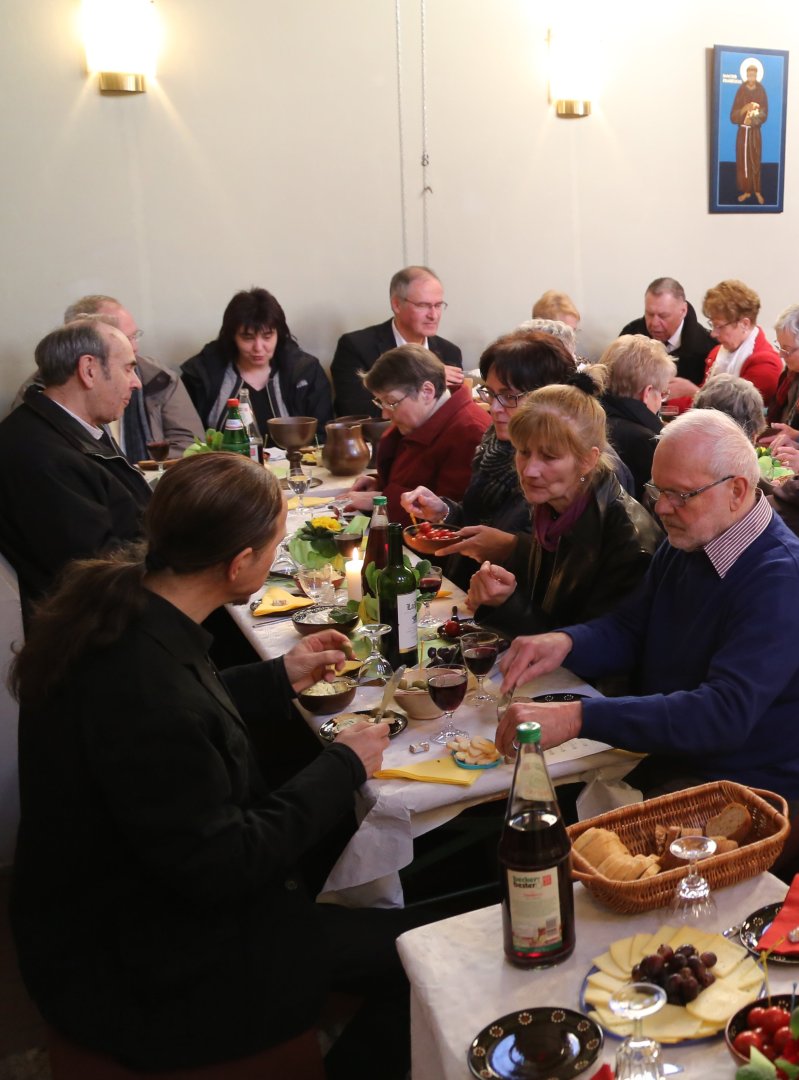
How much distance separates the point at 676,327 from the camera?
6.66 metres

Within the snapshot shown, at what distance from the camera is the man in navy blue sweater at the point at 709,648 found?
5.92 ft

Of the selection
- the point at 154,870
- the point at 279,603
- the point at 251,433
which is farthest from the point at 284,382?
the point at 154,870

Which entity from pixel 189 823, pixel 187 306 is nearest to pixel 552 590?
pixel 189 823

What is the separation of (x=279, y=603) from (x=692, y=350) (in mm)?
4782

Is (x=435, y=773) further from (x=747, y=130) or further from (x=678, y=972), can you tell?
(x=747, y=130)

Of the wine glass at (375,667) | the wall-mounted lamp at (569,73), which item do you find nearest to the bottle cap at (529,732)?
the wine glass at (375,667)

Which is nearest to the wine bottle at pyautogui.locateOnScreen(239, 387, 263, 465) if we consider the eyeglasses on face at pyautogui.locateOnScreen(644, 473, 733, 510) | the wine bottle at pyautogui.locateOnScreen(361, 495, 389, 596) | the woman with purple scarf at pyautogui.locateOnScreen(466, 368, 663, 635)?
the wine bottle at pyautogui.locateOnScreen(361, 495, 389, 596)

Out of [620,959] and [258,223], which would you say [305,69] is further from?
[620,959]

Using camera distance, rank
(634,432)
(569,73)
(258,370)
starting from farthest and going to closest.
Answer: (569,73)
(258,370)
(634,432)

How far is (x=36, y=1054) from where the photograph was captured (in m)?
2.26

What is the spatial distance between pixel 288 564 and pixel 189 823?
172 centimetres

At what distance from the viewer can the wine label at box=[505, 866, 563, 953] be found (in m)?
1.23

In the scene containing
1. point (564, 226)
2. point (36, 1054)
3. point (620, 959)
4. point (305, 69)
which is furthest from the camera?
point (564, 226)

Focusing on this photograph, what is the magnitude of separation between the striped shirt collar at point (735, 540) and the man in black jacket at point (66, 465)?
71.5 inches
